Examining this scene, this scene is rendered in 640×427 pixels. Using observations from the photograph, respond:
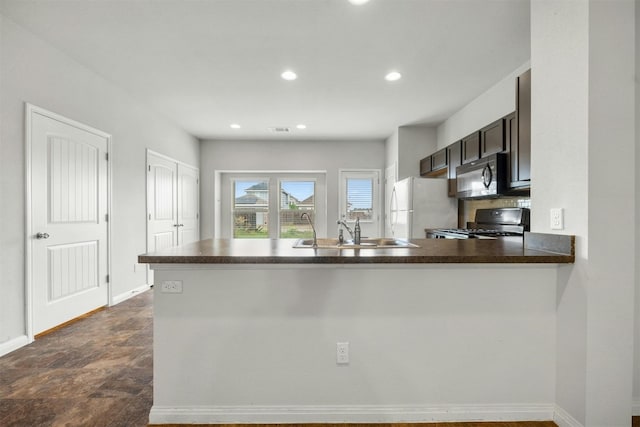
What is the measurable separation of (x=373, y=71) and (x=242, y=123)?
2665mm

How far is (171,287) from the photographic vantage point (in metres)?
1.71

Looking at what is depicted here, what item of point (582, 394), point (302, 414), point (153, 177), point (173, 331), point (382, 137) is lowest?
point (302, 414)

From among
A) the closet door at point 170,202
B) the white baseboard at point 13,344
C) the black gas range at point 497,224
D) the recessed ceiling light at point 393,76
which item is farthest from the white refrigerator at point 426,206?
the white baseboard at point 13,344

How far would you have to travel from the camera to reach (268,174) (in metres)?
6.85

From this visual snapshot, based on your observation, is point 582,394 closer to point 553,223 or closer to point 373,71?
point 553,223

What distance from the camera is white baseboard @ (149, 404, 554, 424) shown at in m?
1.71

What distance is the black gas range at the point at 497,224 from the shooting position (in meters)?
3.17

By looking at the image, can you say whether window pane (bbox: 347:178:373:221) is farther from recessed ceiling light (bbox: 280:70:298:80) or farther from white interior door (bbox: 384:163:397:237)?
recessed ceiling light (bbox: 280:70:298:80)

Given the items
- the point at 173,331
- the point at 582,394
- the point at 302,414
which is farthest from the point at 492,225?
the point at 173,331

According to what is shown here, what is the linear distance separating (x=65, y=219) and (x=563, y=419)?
3949mm

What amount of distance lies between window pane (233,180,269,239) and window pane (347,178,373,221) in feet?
5.50

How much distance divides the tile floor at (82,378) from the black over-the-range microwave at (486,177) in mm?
3063

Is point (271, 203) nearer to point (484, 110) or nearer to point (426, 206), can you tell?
point (426, 206)

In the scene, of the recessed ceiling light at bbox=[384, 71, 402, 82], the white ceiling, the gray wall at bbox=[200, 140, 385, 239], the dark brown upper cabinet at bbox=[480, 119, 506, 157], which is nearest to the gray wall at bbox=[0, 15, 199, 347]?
the white ceiling
